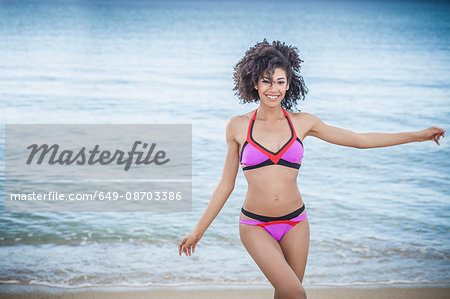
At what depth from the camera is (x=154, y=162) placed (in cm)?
1230

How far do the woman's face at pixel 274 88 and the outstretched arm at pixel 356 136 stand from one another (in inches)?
10.4

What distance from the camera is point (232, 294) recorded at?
5.74m

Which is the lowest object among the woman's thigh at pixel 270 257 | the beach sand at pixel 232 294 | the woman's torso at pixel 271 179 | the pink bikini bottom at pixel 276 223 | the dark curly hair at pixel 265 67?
the beach sand at pixel 232 294

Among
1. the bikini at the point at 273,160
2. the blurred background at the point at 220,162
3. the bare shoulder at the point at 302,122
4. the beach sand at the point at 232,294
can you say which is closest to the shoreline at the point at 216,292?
the beach sand at the point at 232,294

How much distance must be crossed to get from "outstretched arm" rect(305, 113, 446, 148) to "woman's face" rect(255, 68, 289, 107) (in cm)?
27

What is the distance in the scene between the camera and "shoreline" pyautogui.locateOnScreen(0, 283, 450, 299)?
5711mm

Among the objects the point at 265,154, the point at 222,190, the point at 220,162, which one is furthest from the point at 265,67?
the point at 220,162

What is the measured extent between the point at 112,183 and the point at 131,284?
15.2 ft

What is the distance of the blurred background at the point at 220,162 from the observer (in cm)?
687

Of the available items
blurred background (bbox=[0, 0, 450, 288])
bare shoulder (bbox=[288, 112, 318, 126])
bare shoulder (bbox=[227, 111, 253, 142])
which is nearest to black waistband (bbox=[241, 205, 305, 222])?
bare shoulder (bbox=[227, 111, 253, 142])

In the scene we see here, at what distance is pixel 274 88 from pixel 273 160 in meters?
0.49

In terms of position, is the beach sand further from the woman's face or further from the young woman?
the woman's face

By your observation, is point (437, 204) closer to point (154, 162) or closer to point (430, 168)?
point (430, 168)

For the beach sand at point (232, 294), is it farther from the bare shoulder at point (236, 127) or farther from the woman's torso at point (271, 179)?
the bare shoulder at point (236, 127)
